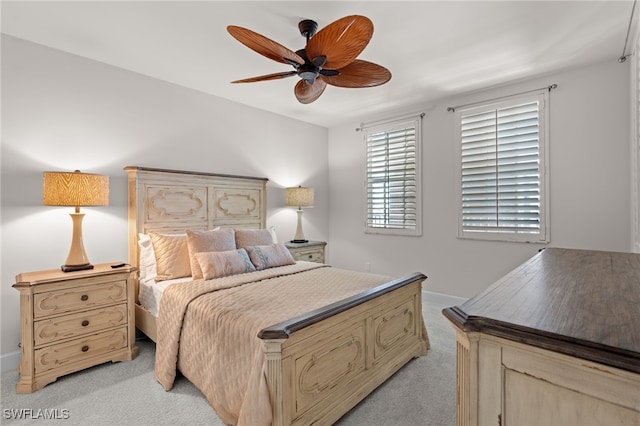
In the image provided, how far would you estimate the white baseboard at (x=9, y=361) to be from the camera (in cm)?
242

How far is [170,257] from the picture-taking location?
2.79m

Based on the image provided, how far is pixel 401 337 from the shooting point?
247cm

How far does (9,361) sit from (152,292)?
1159 millimetres

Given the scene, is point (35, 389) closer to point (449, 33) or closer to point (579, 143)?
point (449, 33)

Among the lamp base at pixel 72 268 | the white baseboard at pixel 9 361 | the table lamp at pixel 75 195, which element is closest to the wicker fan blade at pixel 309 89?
the table lamp at pixel 75 195

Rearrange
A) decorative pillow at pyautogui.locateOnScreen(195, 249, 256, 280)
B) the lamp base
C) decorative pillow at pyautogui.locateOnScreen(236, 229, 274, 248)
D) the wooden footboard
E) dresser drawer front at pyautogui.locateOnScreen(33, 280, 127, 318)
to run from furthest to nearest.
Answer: decorative pillow at pyautogui.locateOnScreen(236, 229, 274, 248) → decorative pillow at pyautogui.locateOnScreen(195, 249, 256, 280) → the lamp base → dresser drawer front at pyautogui.locateOnScreen(33, 280, 127, 318) → the wooden footboard

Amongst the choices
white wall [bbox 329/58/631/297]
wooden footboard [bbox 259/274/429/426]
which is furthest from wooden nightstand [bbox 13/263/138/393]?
white wall [bbox 329/58/631/297]

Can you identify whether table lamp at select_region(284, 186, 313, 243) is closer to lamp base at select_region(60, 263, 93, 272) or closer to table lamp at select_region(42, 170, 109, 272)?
table lamp at select_region(42, 170, 109, 272)

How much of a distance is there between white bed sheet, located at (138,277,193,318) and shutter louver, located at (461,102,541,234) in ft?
10.7

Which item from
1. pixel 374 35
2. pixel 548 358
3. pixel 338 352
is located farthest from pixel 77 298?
pixel 374 35

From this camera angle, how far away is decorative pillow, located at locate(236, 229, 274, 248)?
3260mm

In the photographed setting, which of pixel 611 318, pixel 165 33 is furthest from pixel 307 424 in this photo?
pixel 165 33

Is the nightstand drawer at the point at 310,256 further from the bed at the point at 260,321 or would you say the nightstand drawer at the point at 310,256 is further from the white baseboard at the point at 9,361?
the white baseboard at the point at 9,361

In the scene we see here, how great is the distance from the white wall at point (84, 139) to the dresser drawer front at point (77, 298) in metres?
0.52
